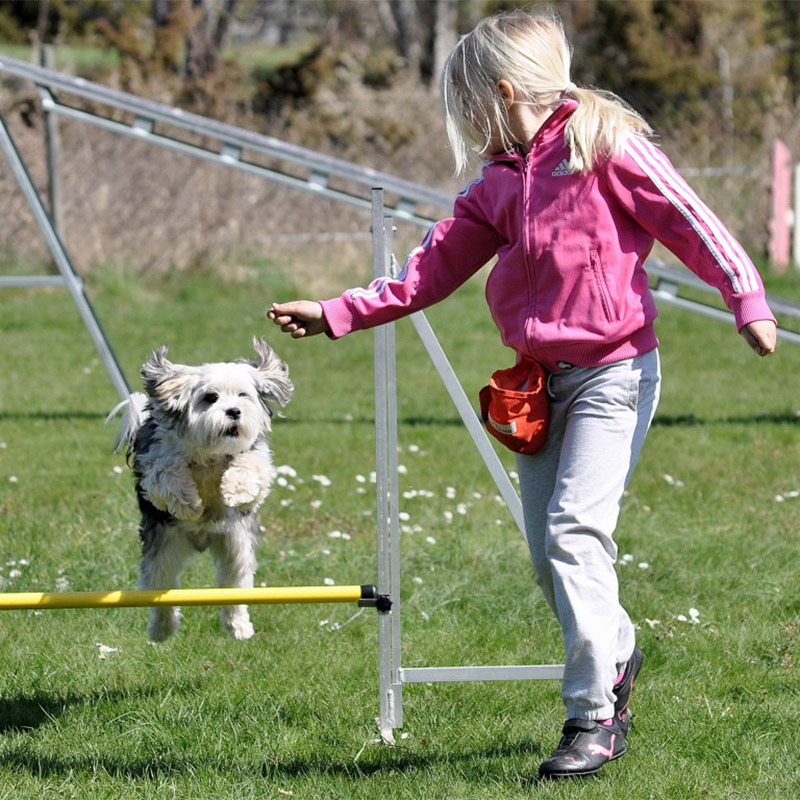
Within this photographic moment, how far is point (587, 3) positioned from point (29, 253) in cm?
2161

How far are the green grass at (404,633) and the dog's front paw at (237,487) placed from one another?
2.26ft

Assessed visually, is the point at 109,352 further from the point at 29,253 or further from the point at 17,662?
the point at 29,253

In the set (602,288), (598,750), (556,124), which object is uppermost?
(556,124)

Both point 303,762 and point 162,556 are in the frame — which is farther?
point 162,556

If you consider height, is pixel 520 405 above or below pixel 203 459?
above

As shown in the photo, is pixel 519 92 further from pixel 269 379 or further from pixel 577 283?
pixel 269 379

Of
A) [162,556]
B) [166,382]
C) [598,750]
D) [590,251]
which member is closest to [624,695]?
[598,750]

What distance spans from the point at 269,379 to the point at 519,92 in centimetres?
124

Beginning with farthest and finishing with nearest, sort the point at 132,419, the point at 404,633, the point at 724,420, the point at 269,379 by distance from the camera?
the point at 724,420, the point at 404,633, the point at 132,419, the point at 269,379

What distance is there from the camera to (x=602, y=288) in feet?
10.5

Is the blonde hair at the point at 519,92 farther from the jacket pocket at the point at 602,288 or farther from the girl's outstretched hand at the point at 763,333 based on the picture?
the girl's outstretched hand at the point at 763,333

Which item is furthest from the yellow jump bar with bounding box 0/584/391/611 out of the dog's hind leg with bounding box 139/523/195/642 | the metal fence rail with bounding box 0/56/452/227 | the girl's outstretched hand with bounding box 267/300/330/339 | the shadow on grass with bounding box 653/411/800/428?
the shadow on grass with bounding box 653/411/800/428

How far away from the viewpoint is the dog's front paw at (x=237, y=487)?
376cm

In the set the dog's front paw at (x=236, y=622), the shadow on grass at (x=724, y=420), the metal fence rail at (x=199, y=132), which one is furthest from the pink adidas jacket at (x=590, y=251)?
the shadow on grass at (x=724, y=420)
